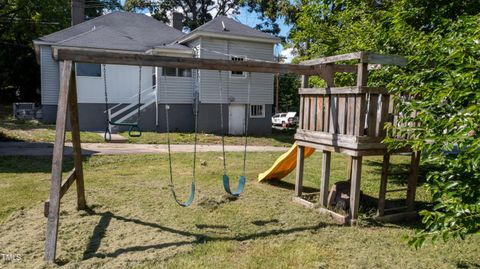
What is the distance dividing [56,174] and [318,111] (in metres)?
4.05

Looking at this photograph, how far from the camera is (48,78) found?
20.7m

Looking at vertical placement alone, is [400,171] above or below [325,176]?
below

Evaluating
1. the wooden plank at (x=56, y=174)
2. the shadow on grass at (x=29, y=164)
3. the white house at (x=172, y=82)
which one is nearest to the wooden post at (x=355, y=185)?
the wooden plank at (x=56, y=174)

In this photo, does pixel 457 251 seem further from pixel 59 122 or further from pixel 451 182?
pixel 59 122

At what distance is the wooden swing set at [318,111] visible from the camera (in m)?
4.45

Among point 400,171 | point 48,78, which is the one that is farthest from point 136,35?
point 400,171

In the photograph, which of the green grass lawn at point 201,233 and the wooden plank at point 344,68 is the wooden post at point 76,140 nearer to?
the green grass lawn at point 201,233

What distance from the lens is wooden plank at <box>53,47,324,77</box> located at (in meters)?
4.61

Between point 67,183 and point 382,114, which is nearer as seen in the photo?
point 67,183

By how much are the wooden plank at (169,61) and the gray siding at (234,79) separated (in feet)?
43.9

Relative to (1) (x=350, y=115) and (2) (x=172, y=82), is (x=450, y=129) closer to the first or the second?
(1) (x=350, y=115)

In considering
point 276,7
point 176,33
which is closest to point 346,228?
point 176,33

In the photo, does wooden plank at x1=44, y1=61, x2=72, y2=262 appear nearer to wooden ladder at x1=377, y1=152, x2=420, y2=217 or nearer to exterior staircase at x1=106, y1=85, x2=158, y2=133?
wooden ladder at x1=377, y1=152, x2=420, y2=217

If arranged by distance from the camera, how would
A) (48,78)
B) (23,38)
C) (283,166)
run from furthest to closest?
(23,38) → (48,78) → (283,166)
